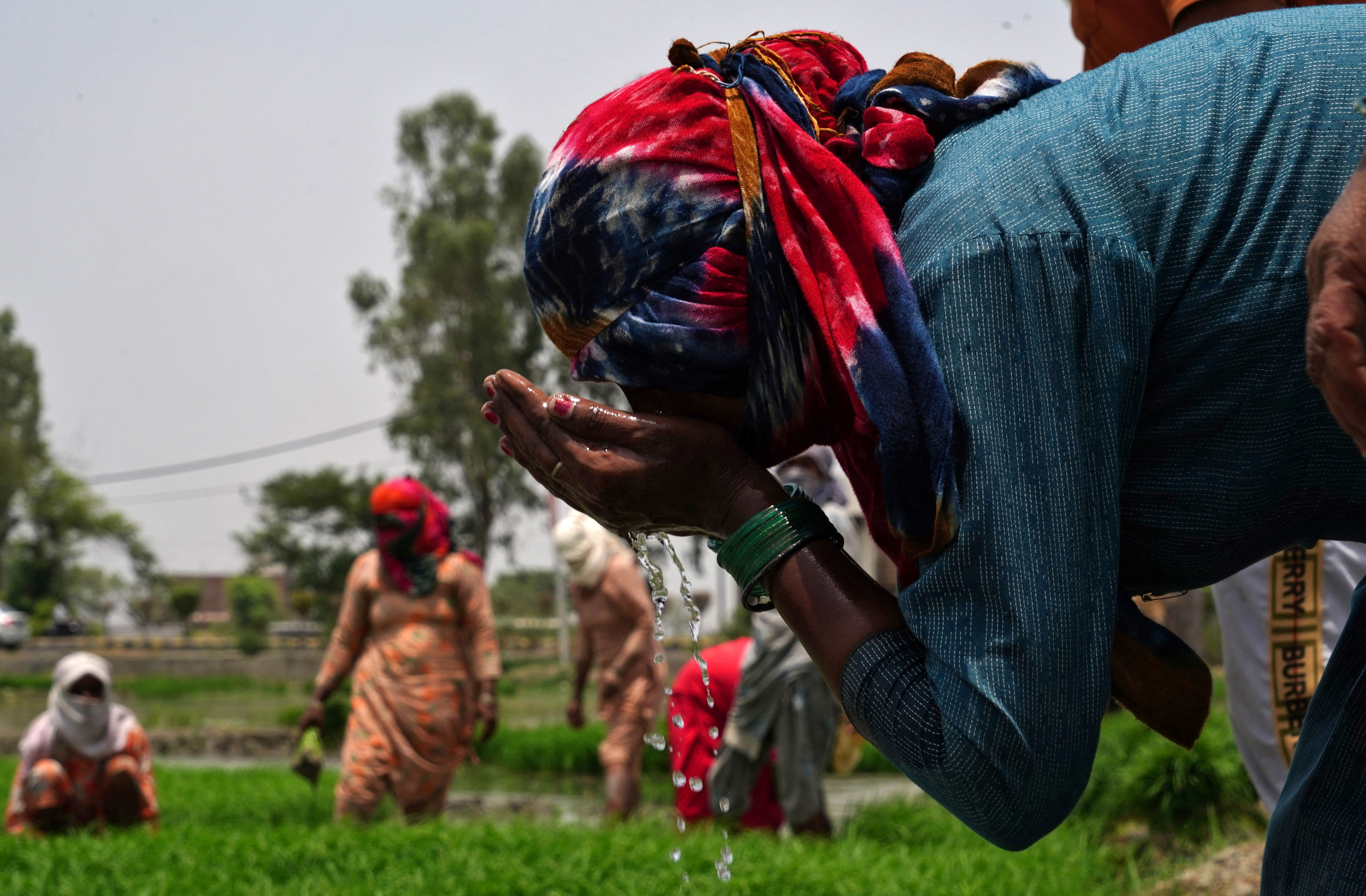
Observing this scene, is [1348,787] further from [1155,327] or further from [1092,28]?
[1092,28]

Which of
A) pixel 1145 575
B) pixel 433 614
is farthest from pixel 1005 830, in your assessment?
pixel 433 614

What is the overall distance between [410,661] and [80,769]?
1673mm

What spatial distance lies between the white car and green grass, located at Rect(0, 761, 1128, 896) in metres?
31.5

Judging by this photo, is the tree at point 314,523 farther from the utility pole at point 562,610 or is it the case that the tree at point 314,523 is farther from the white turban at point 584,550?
the white turban at point 584,550

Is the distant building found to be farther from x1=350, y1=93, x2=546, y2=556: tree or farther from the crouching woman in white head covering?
the crouching woman in white head covering

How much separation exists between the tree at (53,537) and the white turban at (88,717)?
39237 millimetres

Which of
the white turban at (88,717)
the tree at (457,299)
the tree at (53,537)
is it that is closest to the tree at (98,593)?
the tree at (53,537)

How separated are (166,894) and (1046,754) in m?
3.69

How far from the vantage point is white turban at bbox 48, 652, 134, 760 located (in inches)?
258

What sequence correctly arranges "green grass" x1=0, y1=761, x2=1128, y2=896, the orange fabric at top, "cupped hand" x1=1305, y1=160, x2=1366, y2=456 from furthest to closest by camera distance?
"green grass" x1=0, y1=761, x2=1128, y2=896 < the orange fabric at top < "cupped hand" x1=1305, y1=160, x2=1366, y2=456

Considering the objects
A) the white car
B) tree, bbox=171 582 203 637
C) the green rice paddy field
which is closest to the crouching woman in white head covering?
the green rice paddy field

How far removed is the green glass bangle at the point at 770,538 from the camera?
127 cm

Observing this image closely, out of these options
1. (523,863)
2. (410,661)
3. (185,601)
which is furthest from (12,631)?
(523,863)

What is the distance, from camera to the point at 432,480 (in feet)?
115
